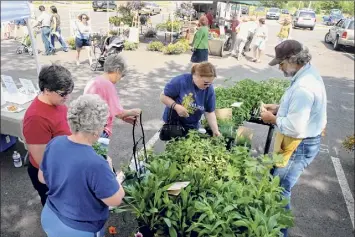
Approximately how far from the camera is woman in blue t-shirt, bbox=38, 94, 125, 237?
5.39ft

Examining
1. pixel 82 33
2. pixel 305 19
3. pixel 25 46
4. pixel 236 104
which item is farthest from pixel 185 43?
pixel 305 19

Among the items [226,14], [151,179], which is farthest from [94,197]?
[226,14]

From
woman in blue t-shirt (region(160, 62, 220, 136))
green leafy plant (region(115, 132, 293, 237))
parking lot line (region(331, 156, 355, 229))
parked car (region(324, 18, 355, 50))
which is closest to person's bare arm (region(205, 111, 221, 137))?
woman in blue t-shirt (region(160, 62, 220, 136))

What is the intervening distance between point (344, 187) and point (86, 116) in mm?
3834

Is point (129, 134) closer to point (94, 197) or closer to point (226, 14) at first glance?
point (94, 197)

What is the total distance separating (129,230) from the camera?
→ 310 cm

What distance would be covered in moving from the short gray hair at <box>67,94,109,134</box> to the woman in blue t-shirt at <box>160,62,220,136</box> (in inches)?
49.8

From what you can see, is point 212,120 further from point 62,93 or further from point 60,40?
point 60,40

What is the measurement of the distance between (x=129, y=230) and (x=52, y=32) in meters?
8.60

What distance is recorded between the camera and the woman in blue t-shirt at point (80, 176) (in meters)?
1.64

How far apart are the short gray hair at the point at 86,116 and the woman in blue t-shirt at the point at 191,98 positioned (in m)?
1.26

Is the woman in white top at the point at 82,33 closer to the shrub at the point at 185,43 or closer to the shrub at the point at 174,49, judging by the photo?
the shrub at the point at 174,49

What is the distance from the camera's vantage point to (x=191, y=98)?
2936 millimetres

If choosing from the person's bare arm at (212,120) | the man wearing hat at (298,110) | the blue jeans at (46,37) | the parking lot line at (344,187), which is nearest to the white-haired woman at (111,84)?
the person's bare arm at (212,120)
